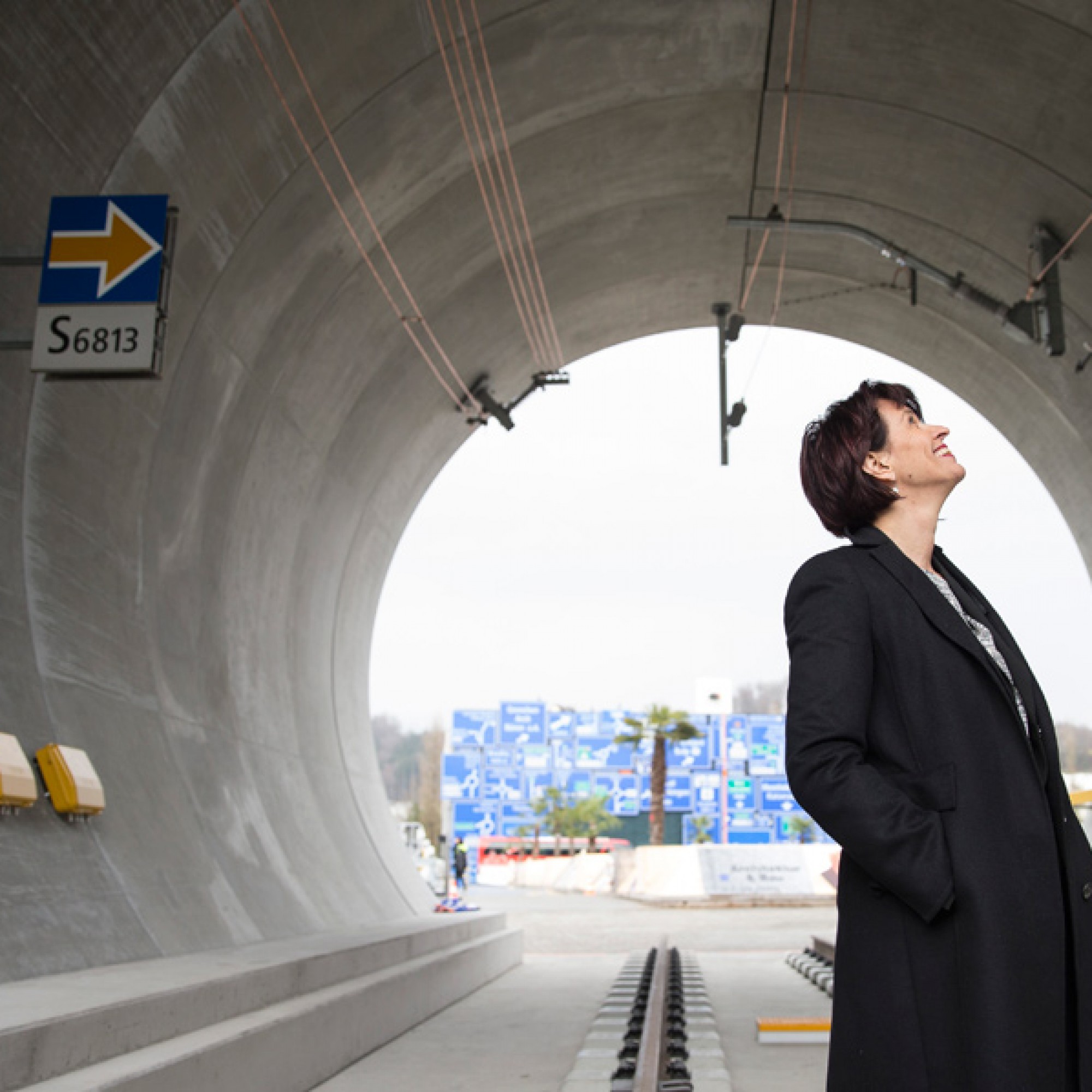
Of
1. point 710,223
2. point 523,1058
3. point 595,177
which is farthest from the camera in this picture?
point 710,223

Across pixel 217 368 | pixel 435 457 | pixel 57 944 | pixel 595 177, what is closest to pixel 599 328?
pixel 435 457

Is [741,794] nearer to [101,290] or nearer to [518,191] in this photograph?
[518,191]

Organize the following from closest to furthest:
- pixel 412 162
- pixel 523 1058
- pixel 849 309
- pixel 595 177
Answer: pixel 523 1058
pixel 412 162
pixel 595 177
pixel 849 309

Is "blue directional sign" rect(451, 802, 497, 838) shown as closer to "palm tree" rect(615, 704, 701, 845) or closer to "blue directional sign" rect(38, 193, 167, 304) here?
"palm tree" rect(615, 704, 701, 845)

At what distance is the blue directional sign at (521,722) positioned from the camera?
274 ft

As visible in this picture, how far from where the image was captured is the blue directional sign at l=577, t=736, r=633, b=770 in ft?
275

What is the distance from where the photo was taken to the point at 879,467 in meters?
2.65

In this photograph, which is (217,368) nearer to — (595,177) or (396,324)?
(396,324)

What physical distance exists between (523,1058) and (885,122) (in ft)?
27.8

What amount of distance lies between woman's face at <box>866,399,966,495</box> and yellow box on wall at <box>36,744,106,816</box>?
560 centimetres

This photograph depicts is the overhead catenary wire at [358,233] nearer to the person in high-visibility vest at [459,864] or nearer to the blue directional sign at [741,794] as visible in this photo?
the person in high-visibility vest at [459,864]

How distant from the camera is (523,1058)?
8.44 m

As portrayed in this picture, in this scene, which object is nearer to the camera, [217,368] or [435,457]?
[217,368]

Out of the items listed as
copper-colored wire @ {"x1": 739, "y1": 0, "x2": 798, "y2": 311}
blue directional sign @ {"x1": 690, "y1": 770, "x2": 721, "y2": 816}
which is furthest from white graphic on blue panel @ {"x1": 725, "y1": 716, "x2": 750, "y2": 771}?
copper-colored wire @ {"x1": 739, "y1": 0, "x2": 798, "y2": 311}
